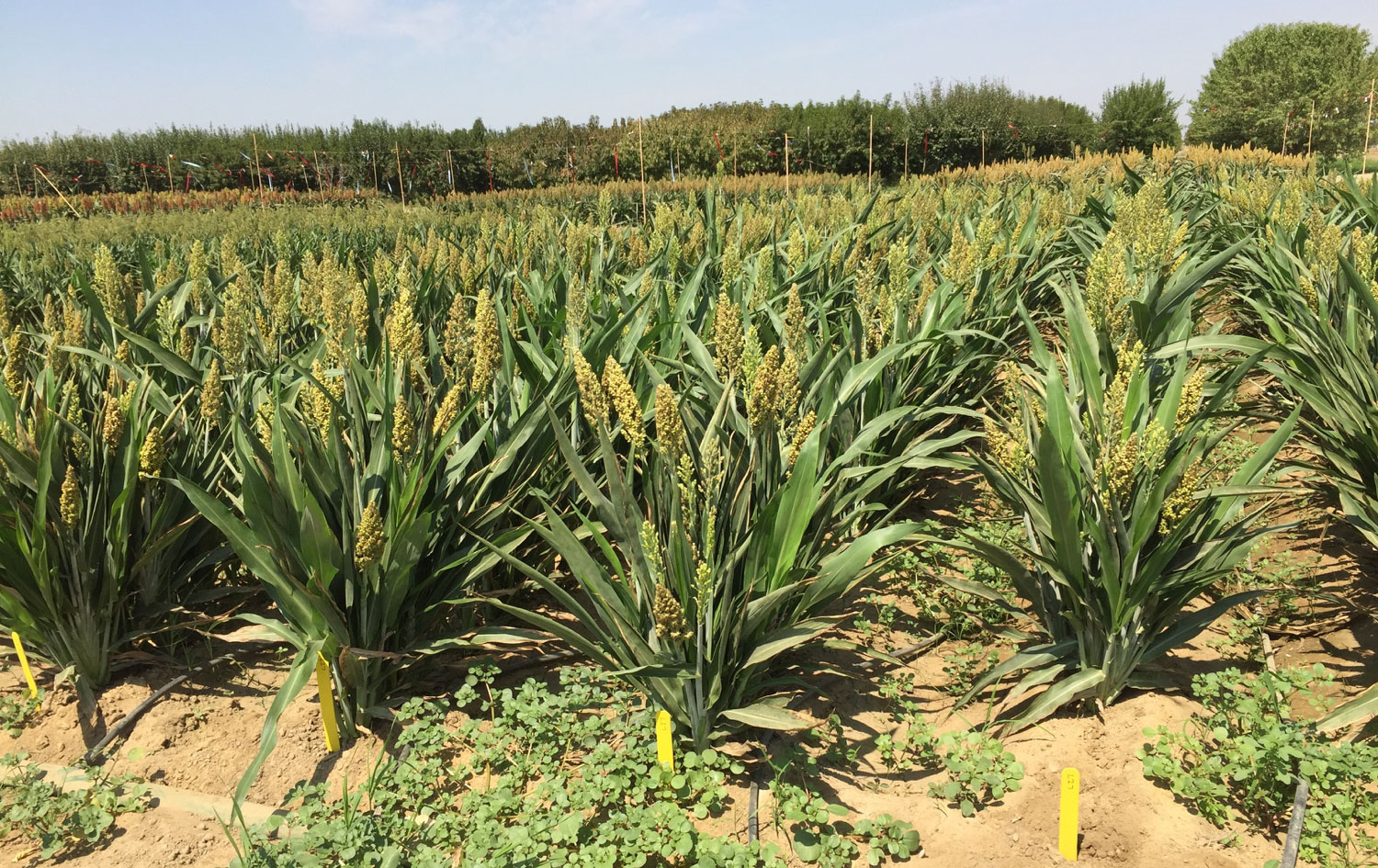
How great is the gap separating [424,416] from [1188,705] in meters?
2.26

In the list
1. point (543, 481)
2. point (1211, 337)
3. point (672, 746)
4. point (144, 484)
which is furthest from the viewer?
point (1211, 337)

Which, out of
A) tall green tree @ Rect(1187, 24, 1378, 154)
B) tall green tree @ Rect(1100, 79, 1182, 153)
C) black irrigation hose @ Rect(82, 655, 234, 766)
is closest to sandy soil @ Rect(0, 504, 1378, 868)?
black irrigation hose @ Rect(82, 655, 234, 766)

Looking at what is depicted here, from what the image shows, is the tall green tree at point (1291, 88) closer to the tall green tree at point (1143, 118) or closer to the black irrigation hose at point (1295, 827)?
the tall green tree at point (1143, 118)

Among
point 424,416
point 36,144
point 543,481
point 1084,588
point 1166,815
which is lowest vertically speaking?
point 1166,815

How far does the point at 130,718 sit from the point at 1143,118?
128 ft

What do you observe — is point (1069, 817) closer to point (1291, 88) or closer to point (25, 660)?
point (25, 660)

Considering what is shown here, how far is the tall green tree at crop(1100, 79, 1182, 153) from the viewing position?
110 ft

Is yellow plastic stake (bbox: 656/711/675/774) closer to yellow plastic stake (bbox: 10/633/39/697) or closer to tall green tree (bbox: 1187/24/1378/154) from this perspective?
yellow plastic stake (bbox: 10/633/39/697)

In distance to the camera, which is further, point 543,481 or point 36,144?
point 36,144

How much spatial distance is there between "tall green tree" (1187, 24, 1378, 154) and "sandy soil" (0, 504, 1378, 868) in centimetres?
4625

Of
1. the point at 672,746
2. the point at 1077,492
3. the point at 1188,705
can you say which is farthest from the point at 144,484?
the point at 1188,705

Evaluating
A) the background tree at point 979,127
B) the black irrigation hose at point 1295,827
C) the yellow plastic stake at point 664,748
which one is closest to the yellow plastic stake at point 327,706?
the yellow plastic stake at point 664,748

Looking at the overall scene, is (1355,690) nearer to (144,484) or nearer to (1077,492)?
(1077,492)

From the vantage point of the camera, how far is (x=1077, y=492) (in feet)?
7.21
